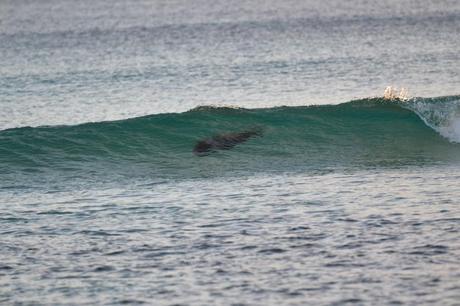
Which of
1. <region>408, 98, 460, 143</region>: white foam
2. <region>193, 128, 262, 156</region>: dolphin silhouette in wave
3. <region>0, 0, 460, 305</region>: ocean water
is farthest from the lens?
<region>408, 98, 460, 143</region>: white foam

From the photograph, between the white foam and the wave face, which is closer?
the wave face

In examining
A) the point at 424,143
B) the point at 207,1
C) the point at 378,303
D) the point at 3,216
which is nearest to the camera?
the point at 378,303

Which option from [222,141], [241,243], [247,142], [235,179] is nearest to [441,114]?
[247,142]

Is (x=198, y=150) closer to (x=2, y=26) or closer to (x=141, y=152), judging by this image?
(x=141, y=152)

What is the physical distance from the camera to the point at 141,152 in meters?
24.0

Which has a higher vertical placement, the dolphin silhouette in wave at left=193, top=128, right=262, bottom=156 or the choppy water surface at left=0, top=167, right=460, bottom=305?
the dolphin silhouette in wave at left=193, top=128, right=262, bottom=156

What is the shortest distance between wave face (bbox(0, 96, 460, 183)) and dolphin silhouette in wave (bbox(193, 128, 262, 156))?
0.21m

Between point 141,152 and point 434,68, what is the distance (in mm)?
15467

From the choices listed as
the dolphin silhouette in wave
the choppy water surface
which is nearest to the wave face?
the dolphin silhouette in wave

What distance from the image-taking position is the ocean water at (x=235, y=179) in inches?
524

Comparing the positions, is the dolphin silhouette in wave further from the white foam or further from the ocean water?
the white foam

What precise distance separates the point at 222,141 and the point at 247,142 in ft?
2.15

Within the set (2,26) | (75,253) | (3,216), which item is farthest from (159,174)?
(2,26)

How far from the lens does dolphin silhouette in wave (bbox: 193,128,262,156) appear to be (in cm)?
2385
